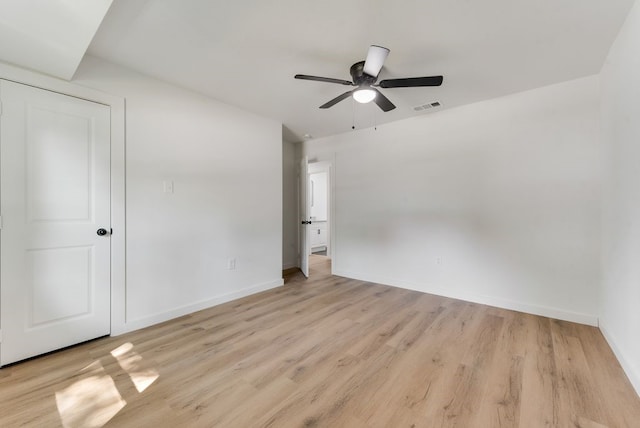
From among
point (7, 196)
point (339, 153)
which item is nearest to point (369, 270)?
point (339, 153)

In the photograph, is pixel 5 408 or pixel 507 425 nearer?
pixel 507 425

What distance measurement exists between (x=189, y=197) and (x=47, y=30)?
168 cm

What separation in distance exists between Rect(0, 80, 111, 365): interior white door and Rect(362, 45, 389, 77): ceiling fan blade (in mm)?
2382

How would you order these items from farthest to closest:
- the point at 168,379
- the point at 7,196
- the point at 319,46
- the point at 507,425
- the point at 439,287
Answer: the point at 439,287, the point at 319,46, the point at 7,196, the point at 168,379, the point at 507,425

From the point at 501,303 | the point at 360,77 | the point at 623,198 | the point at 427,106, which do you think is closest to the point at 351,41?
the point at 360,77

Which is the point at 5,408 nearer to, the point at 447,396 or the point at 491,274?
the point at 447,396

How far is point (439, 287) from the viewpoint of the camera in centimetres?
364

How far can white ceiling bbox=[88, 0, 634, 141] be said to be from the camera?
178 cm

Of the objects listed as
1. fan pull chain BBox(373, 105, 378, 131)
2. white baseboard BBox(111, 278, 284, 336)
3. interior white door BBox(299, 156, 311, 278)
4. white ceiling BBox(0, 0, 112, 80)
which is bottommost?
white baseboard BBox(111, 278, 284, 336)

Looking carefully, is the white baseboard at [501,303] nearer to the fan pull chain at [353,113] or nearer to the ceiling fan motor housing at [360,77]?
the fan pull chain at [353,113]

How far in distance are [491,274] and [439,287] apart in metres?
0.68

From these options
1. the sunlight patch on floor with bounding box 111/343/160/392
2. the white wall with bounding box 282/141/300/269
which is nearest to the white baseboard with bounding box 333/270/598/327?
the white wall with bounding box 282/141/300/269

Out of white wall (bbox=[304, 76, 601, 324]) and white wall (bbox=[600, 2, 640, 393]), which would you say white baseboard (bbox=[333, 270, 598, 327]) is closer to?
white wall (bbox=[304, 76, 601, 324])

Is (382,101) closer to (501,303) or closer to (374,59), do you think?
(374,59)
